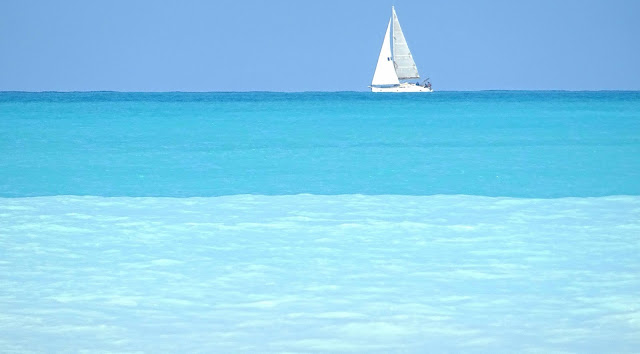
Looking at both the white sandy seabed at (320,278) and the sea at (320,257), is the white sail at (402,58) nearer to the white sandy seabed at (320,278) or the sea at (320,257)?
the sea at (320,257)

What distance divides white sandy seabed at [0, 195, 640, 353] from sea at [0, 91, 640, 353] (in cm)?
1

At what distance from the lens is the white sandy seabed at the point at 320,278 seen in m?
3.63

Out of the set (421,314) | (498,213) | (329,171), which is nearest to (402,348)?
(421,314)

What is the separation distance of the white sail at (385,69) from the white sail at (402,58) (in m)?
0.32

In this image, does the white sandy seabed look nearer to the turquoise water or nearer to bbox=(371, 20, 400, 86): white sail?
the turquoise water

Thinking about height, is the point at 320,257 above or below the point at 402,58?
below

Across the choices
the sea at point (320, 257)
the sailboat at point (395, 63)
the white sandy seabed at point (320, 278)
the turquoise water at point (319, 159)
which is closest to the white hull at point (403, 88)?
the sailboat at point (395, 63)

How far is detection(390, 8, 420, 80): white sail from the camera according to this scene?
4338cm

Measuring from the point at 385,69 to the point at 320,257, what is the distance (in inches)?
1567

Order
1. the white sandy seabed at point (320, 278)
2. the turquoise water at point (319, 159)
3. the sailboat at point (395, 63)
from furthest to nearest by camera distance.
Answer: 1. the sailboat at point (395, 63)
2. the turquoise water at point (319, 159)
3. the white sandy seabed at point (320, 278)

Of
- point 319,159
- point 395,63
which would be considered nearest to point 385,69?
point 395,63

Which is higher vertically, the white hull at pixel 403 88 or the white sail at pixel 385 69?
the white hull at pixel 403 88

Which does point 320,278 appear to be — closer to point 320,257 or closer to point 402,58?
point 320,257

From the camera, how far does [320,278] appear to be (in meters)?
4.68
